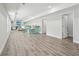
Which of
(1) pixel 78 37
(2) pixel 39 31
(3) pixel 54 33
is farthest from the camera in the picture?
(2) pixel 39 31

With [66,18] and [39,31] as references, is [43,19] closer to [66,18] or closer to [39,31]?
[39,31]

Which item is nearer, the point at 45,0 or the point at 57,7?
the point at 45,0

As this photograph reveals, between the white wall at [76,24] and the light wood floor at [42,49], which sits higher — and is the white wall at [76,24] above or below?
above

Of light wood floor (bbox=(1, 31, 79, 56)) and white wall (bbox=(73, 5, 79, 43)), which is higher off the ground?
white wall (bbox=(73, 5, 79, 43))

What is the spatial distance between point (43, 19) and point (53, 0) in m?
11.0

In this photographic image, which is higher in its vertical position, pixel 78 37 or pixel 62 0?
pixel 62 0

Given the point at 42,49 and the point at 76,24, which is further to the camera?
the point at 76,24

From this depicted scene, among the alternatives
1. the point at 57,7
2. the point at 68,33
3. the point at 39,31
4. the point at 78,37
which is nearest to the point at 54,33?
the point at 68,33

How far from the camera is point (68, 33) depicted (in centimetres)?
1038

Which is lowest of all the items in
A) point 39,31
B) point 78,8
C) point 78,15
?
point 39,31

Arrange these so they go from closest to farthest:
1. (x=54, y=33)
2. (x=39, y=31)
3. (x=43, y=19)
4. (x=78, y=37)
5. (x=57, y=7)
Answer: (x=78, y=37)
(x=57, y=7)
(x=54, y=33)
(x=43, y=19)
(x=39, y=31)

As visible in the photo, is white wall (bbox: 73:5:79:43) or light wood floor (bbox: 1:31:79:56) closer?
light wood floor (bbox: 1:31:79:56)

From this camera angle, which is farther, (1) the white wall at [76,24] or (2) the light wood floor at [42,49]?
(1) the white wall at [76,24]

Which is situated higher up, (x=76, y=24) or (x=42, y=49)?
Answer: (x=76, y=24)
